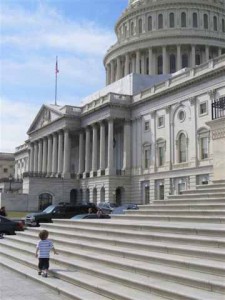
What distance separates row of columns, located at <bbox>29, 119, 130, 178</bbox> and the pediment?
2.98 meters

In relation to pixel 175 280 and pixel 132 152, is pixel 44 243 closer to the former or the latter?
pixel 175 280

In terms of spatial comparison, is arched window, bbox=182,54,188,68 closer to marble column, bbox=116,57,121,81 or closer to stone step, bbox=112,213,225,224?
marble column, bbox=116,57,121,81

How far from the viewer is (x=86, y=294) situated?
1120 cm

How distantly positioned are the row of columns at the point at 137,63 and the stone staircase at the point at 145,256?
7508 cm

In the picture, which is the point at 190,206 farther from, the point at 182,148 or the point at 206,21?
the point at 206,21

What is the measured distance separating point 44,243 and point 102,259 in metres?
1.78

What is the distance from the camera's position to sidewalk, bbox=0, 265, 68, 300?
37.6 ft

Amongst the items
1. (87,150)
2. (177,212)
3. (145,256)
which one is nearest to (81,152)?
(87,150)

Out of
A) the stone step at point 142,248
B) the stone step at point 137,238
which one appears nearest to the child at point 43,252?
the stone step at point 142,248

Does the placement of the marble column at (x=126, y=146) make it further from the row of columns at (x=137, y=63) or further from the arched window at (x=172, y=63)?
the arched window at (x=172, y=63)

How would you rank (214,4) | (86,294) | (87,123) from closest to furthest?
1. (86,294)
2. (87,123)
3. (214,4)

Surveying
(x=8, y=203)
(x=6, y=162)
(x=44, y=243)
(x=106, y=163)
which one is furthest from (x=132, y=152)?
(x=6, y=162)

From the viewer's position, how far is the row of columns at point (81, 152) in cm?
7269

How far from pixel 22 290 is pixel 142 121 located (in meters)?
59.3
